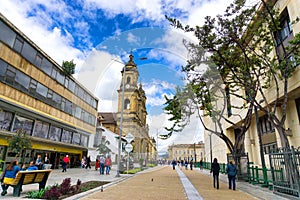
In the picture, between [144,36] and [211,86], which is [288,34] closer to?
[211,86]

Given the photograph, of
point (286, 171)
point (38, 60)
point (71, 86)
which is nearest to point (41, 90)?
point (38, 60)

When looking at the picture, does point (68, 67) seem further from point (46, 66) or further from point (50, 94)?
point (50, 94)

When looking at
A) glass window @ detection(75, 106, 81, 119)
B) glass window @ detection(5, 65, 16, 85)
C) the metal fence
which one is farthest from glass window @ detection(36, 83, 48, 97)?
the metal fence

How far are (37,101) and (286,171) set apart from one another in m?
20.9

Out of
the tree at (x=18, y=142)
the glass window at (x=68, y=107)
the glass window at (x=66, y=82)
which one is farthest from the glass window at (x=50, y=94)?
the tree at (x=18, y=142)

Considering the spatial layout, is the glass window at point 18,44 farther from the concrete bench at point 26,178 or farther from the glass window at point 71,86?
the concrete bench at point 26,178

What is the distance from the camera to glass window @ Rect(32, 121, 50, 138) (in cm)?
2095

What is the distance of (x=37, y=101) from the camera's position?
A: 66.2 ft

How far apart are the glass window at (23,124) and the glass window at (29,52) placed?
18.1 ft

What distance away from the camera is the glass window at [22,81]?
1758 centimetres

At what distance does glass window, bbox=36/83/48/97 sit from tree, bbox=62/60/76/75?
4.45 metres

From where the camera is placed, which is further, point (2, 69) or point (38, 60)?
point (38, 60)

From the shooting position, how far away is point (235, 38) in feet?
39.1

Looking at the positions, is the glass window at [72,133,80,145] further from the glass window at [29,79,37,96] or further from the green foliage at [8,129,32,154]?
the green foliage at [8,129,32,154]
